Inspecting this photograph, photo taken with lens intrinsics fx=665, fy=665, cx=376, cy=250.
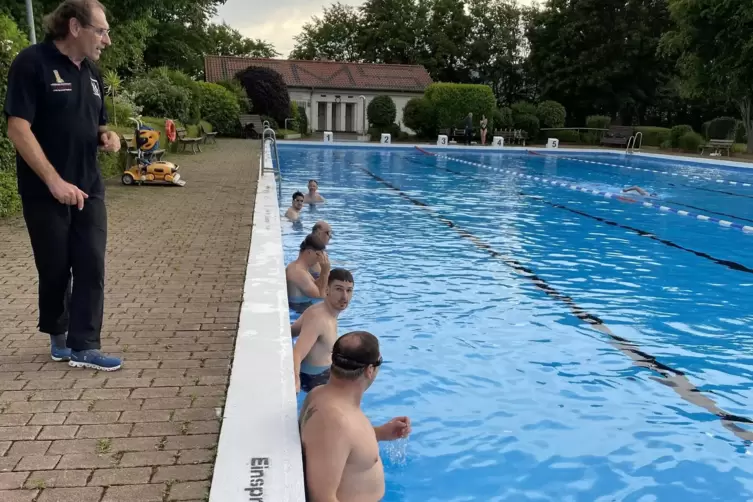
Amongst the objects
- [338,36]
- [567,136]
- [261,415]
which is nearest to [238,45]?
[338,36]

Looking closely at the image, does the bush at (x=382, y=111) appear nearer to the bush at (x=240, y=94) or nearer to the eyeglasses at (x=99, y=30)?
the bush at (x=240, y=94)

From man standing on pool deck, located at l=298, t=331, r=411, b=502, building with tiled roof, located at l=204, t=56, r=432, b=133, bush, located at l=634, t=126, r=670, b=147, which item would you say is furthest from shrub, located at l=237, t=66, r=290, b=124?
man standing on pool deck, located at l=298, t=331, r=411, b=502

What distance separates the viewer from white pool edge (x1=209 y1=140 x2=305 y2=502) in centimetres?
259

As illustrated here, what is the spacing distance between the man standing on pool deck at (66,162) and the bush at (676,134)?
35.3 m

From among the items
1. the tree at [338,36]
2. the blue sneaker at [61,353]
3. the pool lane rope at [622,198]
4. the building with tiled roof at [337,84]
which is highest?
the tree at [338,36]

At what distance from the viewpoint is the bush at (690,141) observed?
32.8 metres

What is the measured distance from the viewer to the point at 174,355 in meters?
4.01

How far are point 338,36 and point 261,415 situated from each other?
59450 mm

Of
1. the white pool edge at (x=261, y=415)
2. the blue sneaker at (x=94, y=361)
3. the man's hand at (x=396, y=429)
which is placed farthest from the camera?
the blue sneaker at (x=94, y=361)

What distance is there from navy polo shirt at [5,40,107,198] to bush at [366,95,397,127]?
118 feet

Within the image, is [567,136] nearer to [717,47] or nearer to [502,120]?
[502,120]

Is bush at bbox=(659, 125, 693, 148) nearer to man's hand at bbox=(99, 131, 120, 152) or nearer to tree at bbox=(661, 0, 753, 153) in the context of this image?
tree at bbox=(661, 0, 753, 153)

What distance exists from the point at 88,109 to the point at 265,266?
310 centimetres

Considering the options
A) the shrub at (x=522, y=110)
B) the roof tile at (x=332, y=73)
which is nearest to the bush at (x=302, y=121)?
the roof tile at (x=332, y=73)
